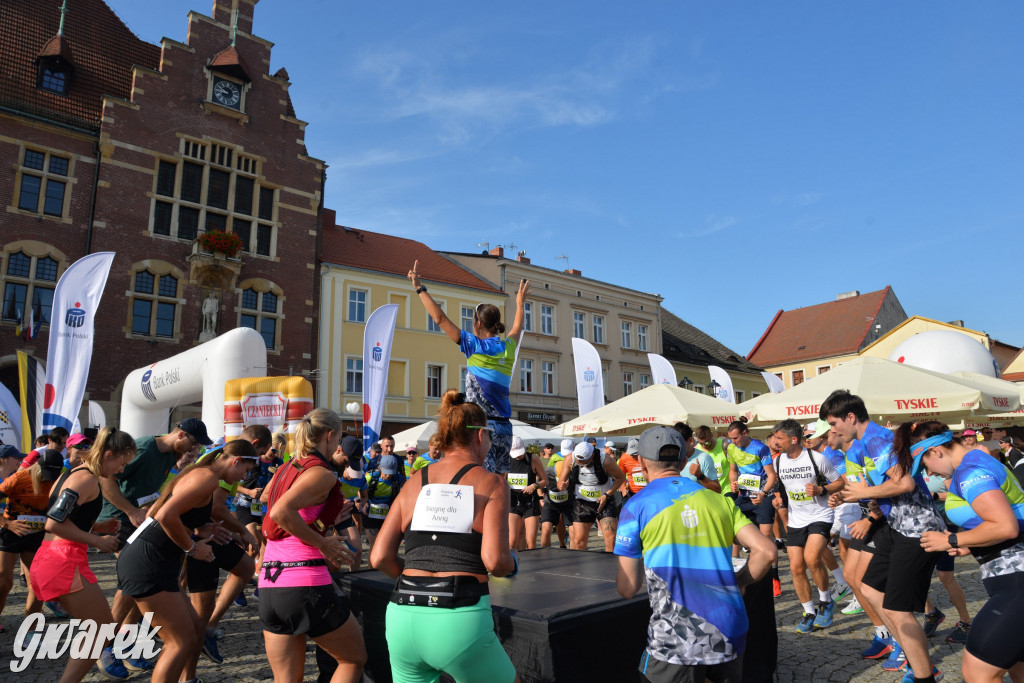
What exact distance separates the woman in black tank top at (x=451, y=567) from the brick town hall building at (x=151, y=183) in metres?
24.1

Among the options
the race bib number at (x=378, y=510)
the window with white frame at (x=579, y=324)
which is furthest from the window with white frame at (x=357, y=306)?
the race bib number at (x=378, y=510)

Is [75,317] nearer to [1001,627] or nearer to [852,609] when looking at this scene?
[852,609]

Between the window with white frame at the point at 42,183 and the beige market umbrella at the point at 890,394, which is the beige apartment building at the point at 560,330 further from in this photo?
the beige market umbrella at the point at 890,394

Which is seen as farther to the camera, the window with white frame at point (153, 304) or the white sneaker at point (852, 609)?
the window with white frame at point (153, 304)

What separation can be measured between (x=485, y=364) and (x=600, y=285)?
1409 inches

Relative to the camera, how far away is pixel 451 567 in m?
3.06

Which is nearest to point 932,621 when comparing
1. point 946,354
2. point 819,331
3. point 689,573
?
point 689,573

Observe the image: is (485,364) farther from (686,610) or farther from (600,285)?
(600,285)

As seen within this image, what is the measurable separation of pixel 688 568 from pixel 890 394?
8770mm

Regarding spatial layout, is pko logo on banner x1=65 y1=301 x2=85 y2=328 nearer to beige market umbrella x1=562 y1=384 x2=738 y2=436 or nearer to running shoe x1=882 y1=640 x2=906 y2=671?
beige market umbrella x1=562 y1=384 x2=738 y2=436

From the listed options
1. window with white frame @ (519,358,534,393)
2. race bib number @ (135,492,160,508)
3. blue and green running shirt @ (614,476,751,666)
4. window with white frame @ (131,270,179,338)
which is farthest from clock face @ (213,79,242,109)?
blue and green running shirt @ (614,476,751,666)

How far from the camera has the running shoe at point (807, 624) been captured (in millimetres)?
6973

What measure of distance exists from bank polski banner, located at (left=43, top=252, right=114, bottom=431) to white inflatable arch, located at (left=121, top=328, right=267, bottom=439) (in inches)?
85.4

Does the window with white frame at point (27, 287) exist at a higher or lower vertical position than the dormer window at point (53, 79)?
lower
